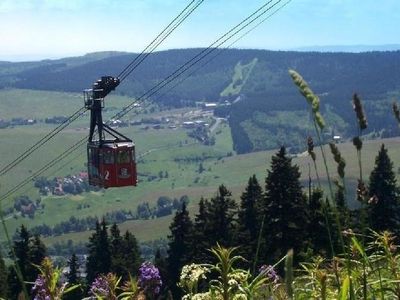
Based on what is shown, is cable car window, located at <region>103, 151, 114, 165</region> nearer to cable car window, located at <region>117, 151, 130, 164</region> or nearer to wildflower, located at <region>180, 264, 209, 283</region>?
cable car window, located at <region>117, 151, 130, 164</region>

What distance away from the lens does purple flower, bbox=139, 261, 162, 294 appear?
11.5 ft

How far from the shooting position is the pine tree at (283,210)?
118 feet

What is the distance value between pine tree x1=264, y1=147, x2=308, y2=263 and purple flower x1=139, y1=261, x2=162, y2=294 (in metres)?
32.1

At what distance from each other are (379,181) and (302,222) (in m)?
4.50

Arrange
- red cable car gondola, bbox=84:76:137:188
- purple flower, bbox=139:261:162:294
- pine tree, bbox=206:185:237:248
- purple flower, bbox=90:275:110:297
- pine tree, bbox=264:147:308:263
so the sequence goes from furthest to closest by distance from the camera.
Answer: pine tree, bbox=206:185:237:248 → pine tree, bbox=264:147:308:263 → red cable car gondola, bbox=84:76:137:188 → purple flower, bbox=139:261:162:294 → purple flower, bbox=90:275:110:297

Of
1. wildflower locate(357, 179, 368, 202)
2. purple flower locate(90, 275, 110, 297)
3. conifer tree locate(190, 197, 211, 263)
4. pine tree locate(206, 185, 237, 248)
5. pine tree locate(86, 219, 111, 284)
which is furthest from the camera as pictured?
pine tree locate(86, 219, 111, 284)

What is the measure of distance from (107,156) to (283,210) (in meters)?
13.2

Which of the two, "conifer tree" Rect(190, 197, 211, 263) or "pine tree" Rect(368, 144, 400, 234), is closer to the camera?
"pine tree" Rect(368, 144, 400, 234)

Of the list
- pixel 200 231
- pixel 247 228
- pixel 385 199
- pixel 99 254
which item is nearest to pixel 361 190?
pixel 385 199

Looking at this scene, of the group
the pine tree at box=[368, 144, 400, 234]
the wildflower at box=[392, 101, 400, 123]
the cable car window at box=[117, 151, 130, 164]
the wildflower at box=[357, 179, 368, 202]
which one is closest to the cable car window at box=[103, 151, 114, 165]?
the cable car window at box=[117, 151, 130, 164]

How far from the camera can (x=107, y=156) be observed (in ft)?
86.5

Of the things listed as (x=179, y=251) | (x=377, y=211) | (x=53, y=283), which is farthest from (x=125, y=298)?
Result: (x=179, y=251)

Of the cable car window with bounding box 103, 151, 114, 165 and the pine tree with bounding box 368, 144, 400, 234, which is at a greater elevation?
the cable car window with bounding box 103, 151, 114, 165

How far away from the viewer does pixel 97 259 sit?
4825 centimetres
